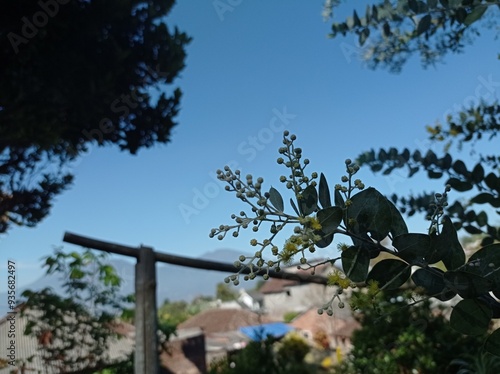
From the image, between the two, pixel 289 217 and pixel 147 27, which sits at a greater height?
pixel 147 27

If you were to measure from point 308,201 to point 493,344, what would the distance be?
294mm

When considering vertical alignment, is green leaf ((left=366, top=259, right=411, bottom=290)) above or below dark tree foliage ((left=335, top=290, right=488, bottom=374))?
above

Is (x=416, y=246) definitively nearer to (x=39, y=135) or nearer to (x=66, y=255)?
(x=66, y=255)

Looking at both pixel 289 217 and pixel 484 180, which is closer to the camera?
pixel 289 217

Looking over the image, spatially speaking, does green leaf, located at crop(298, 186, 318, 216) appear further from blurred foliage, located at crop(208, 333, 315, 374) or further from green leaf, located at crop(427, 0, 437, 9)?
blurred foliage, located at crop(208, 333, 315, 374)

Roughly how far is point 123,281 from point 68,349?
79 cm

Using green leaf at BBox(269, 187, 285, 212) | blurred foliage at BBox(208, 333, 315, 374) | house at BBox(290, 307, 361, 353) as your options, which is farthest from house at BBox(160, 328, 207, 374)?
green leaf at BBox(269, 187, 285, 212)

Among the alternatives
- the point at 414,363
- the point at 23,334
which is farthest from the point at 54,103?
the point at 414,363

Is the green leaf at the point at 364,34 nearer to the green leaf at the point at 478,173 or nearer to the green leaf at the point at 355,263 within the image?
the green leaf at the point at 478,173

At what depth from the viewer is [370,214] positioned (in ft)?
1.93

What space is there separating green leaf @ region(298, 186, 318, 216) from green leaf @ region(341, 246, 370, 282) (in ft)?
0.24

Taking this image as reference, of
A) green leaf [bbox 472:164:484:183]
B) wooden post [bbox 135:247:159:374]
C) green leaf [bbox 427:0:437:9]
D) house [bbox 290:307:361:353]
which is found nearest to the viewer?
green leaf [bbox 427:0:437:9]

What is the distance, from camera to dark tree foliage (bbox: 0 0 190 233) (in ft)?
16.8

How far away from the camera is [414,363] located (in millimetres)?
3922
